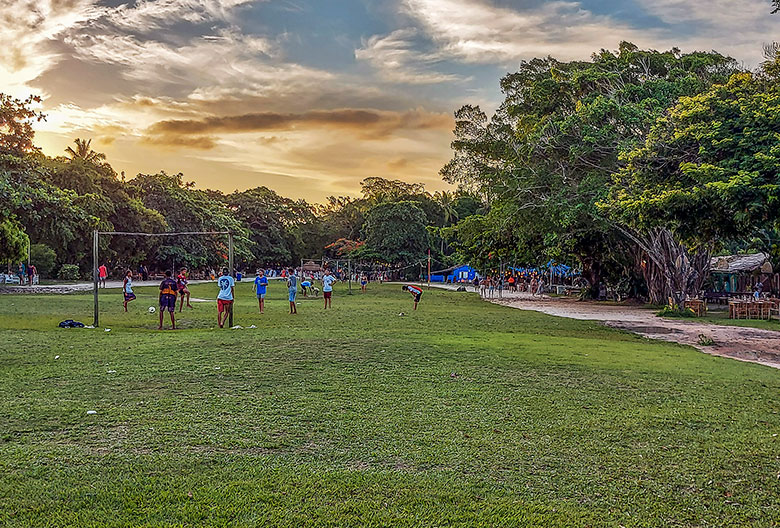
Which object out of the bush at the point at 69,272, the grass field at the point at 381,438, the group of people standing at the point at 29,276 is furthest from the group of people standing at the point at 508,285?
the grass field at the point at 381,438

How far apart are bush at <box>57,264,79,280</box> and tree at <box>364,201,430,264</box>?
27.0 metres

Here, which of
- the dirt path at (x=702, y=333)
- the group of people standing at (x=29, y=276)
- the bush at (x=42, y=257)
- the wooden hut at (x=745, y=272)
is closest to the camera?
the dirt path at (x=702, y=333)

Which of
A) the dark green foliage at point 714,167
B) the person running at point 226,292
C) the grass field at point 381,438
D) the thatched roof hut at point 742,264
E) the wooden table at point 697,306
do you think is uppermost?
the dark green foliage at point 714,167

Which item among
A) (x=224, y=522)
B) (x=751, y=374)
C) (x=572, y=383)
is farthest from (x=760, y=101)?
(x=224, y=522)

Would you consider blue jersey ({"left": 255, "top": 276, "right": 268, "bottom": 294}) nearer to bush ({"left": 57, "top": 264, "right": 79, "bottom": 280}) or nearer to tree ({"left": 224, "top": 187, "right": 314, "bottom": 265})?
bush ({"left": 57, "top": 264, "right": 79, "bottom": 280})

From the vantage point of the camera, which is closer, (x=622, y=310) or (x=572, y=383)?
(x=572, y=383)

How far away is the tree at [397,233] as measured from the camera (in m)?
64.4

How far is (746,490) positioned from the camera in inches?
186

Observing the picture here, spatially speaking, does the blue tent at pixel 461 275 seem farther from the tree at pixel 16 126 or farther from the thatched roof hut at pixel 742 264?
the tree at pixel 16 126

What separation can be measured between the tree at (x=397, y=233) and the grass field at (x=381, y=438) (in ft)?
172

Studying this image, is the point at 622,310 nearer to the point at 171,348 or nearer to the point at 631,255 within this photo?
the point at 631,255

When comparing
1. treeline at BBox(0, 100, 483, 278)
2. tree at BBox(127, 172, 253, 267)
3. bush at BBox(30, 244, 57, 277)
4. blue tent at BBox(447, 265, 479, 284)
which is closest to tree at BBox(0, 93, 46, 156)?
treeline at BBox(0, 100, 483, 278)

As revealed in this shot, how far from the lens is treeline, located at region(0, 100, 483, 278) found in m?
25.6

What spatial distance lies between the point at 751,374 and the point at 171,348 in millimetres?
9552
